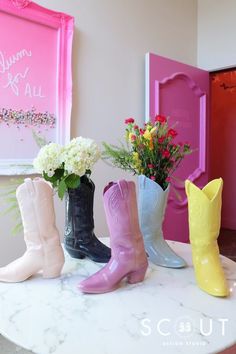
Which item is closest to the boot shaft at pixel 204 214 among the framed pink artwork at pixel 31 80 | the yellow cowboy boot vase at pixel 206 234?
the yellow cowboy boot vase at pixel 206 234

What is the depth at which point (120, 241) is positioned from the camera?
85 centimetres

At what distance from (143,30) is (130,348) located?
222cm

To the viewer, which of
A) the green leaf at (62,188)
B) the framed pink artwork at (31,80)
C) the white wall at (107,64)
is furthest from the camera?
the white wall at (107,64)

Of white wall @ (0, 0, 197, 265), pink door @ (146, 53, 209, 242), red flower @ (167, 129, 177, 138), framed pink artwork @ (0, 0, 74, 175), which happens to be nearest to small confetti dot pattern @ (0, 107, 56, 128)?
framed pink artwork @ (0, 0, 74, 175)

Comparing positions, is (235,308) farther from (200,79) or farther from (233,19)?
(233,19)

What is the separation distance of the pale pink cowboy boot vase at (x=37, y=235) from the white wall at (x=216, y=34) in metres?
2.20

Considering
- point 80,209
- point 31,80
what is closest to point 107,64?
point 31,80

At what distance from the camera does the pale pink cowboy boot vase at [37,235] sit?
2.90ft

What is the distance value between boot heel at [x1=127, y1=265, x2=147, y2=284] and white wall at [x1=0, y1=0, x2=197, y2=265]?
39.9 inches

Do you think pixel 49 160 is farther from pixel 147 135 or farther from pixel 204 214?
pixel 204 214

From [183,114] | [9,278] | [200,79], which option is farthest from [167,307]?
[200,79]

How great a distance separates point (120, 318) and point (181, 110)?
6.65 feet

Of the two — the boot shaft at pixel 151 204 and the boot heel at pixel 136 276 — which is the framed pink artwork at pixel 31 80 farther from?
the boot heel at pixel 136 276

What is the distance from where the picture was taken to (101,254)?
1.05 m
